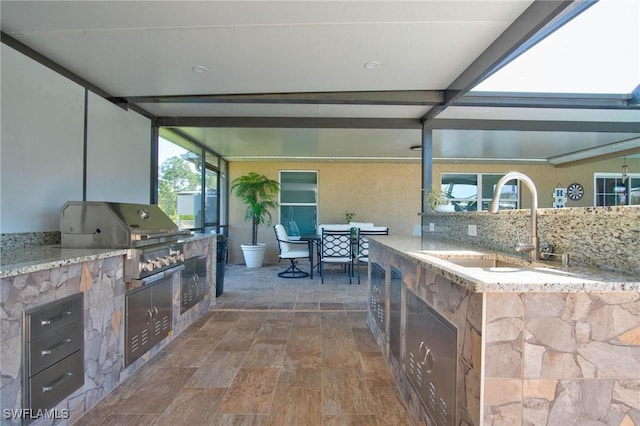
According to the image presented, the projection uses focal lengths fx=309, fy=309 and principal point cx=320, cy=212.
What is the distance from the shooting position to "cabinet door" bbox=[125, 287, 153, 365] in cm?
211

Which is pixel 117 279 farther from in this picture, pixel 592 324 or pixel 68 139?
pixel 592 324

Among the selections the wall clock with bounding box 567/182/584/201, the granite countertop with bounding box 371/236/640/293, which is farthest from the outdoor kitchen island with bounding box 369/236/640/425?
the wall clock with bounding box 567/182/584/201

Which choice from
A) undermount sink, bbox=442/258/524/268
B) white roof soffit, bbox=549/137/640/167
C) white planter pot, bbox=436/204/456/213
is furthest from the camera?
white roof soffit, bbox=549/137/640/167

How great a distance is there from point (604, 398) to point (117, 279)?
2.49 metres

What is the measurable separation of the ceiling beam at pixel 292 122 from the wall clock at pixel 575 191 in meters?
5.32

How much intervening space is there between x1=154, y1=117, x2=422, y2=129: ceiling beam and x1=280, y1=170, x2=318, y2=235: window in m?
3.05

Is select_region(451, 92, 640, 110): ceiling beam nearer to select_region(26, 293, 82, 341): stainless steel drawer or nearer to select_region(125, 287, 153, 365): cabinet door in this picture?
select_region(125, 287, 153, 365): cabinet door

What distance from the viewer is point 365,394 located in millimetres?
1950

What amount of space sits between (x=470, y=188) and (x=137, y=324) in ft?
23.6

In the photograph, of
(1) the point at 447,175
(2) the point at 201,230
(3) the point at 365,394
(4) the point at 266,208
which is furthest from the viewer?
(1) the point at 447,175

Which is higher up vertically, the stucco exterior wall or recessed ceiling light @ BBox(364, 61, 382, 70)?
recessed ceiling light @ BBox(364, 61, 382, 70)

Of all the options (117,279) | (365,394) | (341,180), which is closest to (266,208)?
(341,180)

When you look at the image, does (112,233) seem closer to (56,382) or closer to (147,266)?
(147,266)

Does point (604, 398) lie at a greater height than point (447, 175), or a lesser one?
lesser
